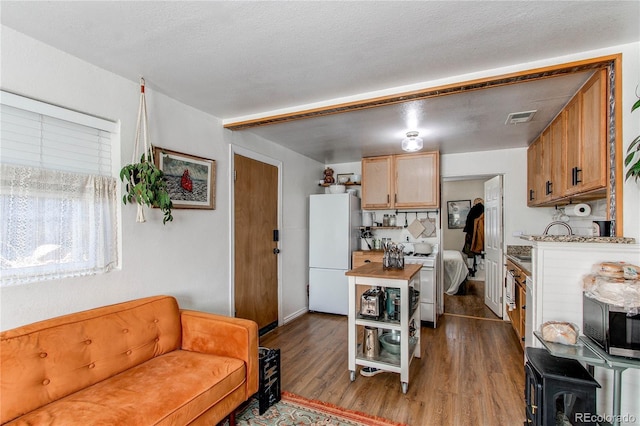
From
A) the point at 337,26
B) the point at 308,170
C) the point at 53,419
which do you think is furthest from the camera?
the point at 308,170

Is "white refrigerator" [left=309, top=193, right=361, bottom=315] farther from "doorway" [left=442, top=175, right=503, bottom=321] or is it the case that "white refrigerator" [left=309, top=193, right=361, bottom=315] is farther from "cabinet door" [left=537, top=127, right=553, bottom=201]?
"cabinet door" [left=537, top=127, right=553, bottom=201]

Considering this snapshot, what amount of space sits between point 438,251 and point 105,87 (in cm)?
416

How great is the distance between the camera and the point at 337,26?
1.60m

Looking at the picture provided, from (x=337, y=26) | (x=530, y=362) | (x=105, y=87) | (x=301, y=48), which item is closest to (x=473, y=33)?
(x=337, y=26)

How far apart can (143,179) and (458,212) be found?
672cm

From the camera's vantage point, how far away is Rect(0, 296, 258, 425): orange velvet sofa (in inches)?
56.7

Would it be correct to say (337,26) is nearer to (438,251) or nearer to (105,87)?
(105,87)

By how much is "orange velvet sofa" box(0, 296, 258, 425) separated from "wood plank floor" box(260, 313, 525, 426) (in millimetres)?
803

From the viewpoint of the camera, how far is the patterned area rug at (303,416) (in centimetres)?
206

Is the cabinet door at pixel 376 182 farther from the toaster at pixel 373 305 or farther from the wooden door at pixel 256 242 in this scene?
the toaster at pixel 373 305

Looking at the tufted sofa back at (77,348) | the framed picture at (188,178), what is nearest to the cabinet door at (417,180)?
the framed picture at (188,178)

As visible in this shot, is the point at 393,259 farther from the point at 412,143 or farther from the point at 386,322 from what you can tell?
the point at 412,143

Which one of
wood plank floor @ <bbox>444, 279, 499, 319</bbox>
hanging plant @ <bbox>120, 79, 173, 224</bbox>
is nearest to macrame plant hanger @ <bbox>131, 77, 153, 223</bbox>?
hanging plant @ <bbox>120, 79, 173, 224</bbox>

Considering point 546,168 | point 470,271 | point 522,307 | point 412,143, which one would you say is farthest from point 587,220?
point 470,271
